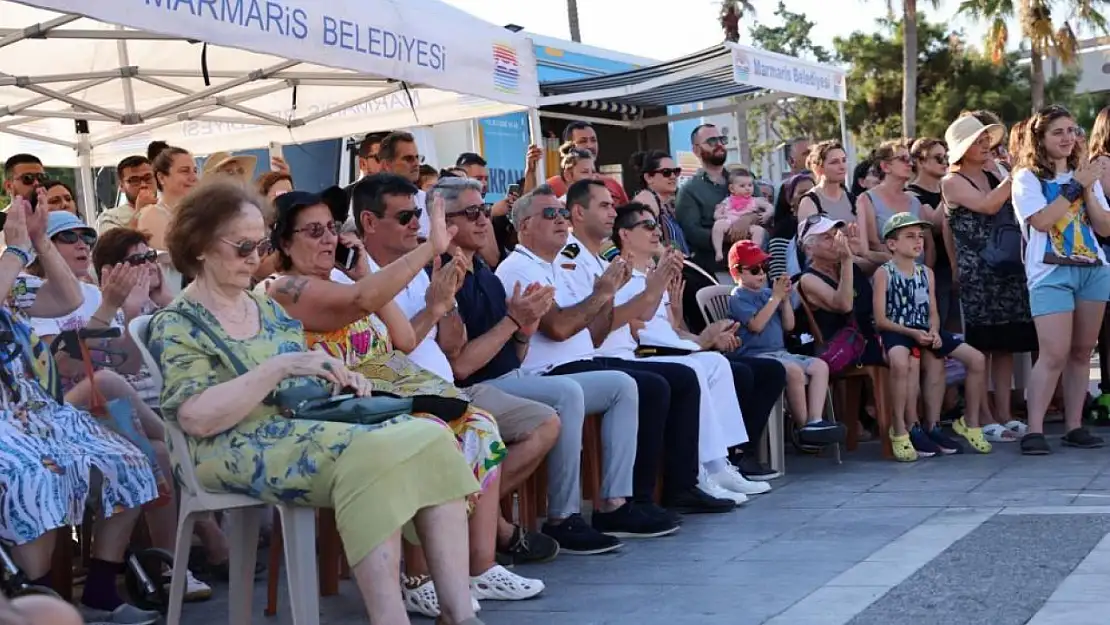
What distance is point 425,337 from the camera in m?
5.54

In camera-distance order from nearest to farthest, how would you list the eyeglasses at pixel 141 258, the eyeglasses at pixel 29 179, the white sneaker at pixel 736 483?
the eyeglasses at pixel 141 258 → the white sneaker at pixel 736 483 → the eyeglasses at pixel 29 179

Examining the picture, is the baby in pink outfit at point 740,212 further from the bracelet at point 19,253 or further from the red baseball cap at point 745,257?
the bracelet at point 19,253

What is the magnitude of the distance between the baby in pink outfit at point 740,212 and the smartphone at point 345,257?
15.0ft

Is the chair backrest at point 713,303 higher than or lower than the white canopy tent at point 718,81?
lower

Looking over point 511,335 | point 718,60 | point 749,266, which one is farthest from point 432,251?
point 718,60

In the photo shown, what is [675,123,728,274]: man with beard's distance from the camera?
9.91m

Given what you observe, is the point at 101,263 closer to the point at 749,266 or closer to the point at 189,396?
the point at 189,396

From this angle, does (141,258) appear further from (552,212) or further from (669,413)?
(669,413)

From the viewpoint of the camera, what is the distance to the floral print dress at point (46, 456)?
4.45m

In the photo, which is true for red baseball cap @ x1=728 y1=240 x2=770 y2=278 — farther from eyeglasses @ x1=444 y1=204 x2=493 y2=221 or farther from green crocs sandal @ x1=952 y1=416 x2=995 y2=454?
eyeglasses @ x1=444 y1=204 x2=493 y2=221

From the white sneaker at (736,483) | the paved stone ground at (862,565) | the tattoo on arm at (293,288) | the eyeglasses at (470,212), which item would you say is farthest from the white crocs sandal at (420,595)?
the white sneaker at (736,483)

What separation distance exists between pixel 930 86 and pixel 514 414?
36.8 metres

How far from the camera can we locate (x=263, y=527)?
19.6 ft

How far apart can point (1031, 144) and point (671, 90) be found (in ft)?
24.3
